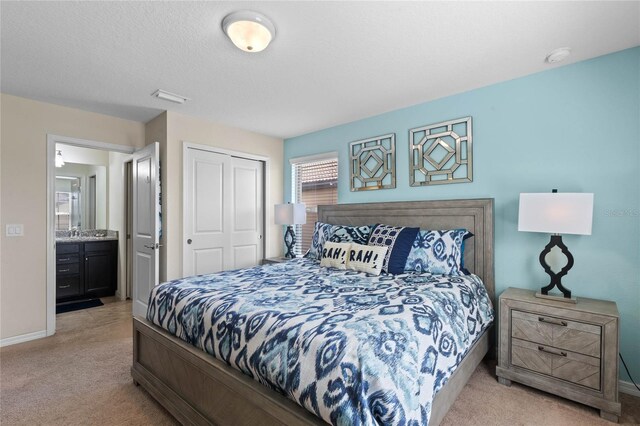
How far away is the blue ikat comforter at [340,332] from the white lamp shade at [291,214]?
159 centimetres

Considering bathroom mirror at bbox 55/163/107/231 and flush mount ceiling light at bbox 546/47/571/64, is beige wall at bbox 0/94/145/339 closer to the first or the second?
bathroom mirror at bbox 55/163/107/231

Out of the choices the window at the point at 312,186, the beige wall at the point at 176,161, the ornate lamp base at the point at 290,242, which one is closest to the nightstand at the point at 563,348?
the window at the point at 312,186

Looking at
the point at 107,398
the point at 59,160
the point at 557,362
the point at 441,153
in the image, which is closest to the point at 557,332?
the point at 557,362

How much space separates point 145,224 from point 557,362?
407 cm

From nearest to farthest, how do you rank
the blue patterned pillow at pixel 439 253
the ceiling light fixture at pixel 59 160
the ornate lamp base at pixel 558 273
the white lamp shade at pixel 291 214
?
the ornate lamp base at pixel 558 273 → the blue patterned pillow at pixel 439 253 → the white lamp shade at pixel 291 214 → the ceiling light fixture at pixel 59 160

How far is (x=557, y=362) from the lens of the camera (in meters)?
2.02

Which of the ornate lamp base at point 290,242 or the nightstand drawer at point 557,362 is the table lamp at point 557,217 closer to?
the nightstand drawer at point 557,362

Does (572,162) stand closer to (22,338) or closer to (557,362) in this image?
(557,362)

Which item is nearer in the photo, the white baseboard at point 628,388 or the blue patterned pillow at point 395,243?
the white baseboard at point 628,388

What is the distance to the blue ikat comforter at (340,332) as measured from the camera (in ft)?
3.82

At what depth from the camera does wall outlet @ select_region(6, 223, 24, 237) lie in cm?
300

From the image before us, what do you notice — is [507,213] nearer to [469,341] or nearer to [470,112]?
[470,112]

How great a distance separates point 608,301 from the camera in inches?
85.6

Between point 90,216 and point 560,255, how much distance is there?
6.73 metres
